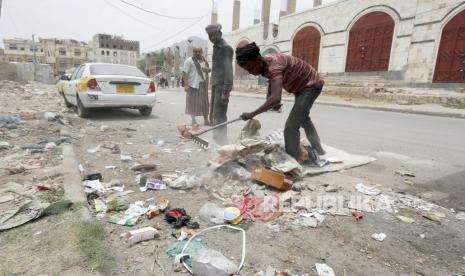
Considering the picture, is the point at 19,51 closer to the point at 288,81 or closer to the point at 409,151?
the point at 288,81

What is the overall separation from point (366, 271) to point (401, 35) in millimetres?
18062

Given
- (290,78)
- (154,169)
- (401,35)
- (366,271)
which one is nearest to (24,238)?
(154,169)

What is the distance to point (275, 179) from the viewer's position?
2.64 m

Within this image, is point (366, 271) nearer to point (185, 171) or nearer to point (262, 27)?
point (185, 171)

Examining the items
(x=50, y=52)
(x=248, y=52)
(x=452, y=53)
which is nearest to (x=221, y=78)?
(x=248, y=52)

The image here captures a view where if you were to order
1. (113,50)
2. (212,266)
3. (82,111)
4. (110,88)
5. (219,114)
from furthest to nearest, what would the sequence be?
1. (113,50)
2. (82,111)
3. (110,88)
4. (219,114)
5. (212,266)

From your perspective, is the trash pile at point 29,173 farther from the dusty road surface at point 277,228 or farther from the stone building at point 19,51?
the stone building at point 19,51

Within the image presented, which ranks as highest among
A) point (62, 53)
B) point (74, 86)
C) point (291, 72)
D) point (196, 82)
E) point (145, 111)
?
point (62, 53)

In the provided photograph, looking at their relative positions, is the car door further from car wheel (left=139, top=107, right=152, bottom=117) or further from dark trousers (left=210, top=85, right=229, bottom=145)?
dark trousers (left=210, top=85, right=229, bottom=145)

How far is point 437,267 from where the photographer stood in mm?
1698

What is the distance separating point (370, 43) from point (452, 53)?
4.67 m

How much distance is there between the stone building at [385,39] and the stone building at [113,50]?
235 feet

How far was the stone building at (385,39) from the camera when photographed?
45.5 ft

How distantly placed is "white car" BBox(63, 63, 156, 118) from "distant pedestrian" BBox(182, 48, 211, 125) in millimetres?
1482
